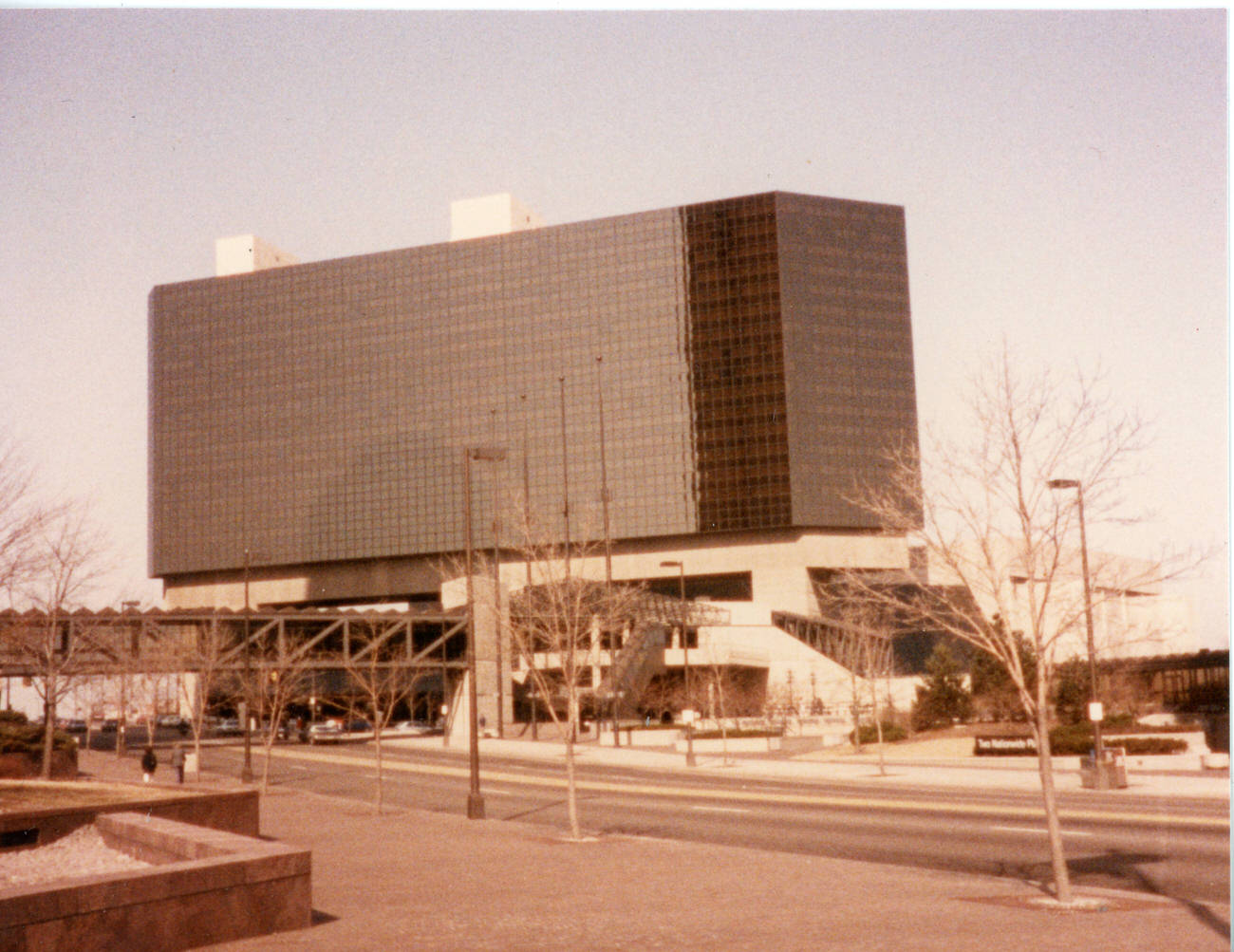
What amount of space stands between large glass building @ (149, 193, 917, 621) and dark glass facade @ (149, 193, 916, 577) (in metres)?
0.26

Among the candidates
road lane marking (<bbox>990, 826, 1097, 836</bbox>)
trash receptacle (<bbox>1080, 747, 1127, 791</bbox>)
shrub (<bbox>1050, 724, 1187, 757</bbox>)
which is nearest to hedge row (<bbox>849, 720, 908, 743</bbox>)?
shrub (<bbox>1050, 724, 1187, 757</bbox>)

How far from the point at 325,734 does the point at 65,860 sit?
68771 mm

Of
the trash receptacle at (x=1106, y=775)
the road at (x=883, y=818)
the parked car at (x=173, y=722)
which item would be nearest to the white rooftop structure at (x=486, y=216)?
the parked car at (x=173, y=722)

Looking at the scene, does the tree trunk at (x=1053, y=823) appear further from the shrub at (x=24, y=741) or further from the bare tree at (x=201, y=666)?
the bare tree at (x=201, y=666)

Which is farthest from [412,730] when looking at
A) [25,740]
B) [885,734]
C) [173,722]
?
[25,740]

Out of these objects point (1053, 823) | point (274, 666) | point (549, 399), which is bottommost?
point (1053, 823)

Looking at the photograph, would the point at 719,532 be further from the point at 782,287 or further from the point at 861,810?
the point at 861,810

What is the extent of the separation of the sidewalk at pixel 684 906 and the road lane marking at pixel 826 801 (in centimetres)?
991

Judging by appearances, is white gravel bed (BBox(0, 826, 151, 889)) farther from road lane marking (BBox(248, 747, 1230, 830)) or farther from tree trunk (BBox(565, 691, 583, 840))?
road lane marking (BBox(248, 747, 1230, 830))

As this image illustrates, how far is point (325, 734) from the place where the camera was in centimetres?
8369

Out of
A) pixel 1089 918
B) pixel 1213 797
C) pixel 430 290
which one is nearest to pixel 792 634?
pixel 430 290

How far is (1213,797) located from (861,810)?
32.3ft

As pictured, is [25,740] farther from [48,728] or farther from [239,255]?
[239,255]

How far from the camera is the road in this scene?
18844 millimetres
